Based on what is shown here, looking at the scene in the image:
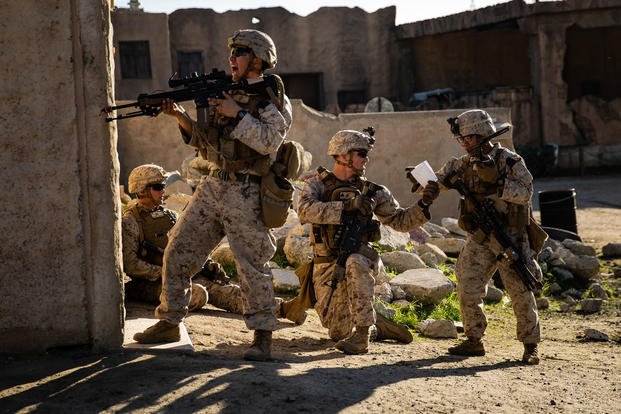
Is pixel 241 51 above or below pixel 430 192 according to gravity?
above

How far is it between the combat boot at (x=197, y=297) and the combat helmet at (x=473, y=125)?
6.67 ft

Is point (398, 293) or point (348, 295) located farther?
point (398, 293)

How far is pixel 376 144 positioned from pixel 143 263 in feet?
19.3

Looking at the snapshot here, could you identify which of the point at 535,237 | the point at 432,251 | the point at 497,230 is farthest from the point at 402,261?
the point at 497,230

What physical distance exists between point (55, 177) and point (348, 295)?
2.11 meters

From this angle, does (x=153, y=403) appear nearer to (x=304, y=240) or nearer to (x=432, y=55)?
(x=304, y=240)

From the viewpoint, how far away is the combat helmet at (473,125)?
5.92 meters

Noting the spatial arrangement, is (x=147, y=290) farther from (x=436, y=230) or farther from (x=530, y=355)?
(x=436, y=230)

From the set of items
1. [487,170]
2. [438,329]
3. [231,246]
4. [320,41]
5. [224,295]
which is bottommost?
[438,329]

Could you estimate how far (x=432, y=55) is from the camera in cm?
2486

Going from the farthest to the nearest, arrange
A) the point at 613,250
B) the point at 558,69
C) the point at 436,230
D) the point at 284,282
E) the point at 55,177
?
1. the point at 558,69
2. the point at 613,250
3. the point at 436,230
4. the point at 284,282
5. the point at 55,177

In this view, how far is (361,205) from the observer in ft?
19.2

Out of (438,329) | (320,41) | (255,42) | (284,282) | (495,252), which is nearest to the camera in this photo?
(255,42)

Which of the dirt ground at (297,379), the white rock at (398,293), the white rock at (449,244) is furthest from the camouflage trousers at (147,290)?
the white rock at (449,244)
